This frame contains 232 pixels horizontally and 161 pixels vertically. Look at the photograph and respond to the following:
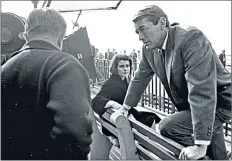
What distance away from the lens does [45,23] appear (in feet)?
4.50

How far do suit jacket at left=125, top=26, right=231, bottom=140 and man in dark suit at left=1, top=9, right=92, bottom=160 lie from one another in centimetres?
65

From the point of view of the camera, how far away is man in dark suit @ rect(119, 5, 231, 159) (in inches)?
65.0

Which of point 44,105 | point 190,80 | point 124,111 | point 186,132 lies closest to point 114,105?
point 124,111

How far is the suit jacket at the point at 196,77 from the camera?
165 cm

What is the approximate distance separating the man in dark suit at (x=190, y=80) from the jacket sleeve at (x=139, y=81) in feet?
1.00

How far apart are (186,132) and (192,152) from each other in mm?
415

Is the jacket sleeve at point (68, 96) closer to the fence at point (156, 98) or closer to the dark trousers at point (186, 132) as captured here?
the dark trousers at point (186, 132)

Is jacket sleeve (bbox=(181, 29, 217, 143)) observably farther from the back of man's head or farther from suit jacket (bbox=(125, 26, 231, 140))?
the back of man's head

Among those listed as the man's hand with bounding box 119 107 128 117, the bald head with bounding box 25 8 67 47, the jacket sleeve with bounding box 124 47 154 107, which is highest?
the bald head with bounding box 25 8 67 47

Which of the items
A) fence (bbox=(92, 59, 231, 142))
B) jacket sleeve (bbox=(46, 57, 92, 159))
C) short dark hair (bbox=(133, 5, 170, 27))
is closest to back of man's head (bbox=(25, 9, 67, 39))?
jacket sleeve (bbox=(46, 57, 92, 159))

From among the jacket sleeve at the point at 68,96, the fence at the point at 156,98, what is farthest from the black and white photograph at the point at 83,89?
the fence at the point at 156,98

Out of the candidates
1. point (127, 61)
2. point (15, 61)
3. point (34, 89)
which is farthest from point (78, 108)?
point (127, 61)

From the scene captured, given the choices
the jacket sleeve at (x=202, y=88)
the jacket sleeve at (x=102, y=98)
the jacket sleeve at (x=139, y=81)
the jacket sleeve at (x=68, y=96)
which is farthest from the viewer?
the jacket sleeve at (x=102, y=98)

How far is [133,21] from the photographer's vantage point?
1.83 metres
